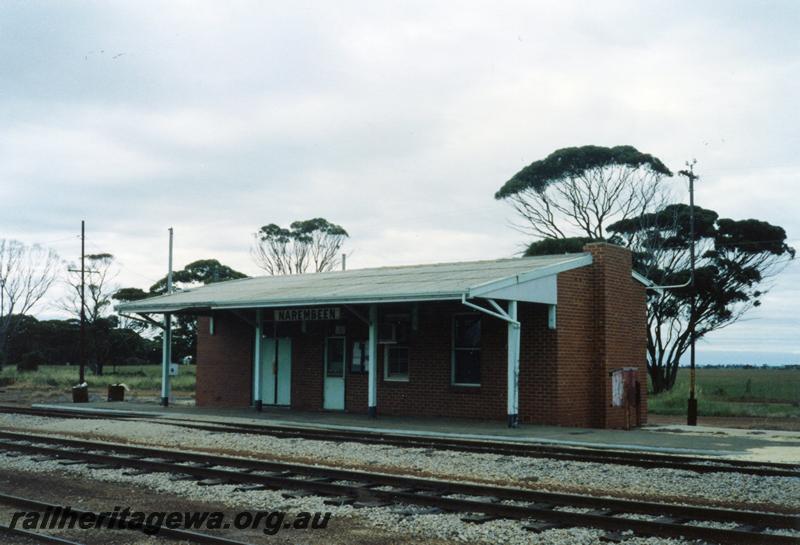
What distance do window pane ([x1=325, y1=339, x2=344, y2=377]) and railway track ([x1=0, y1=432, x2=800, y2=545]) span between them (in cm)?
946

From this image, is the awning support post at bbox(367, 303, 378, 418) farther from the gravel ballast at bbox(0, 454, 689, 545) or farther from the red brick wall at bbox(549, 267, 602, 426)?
the gravel ballast at bbox(0, 454, 689, 545)

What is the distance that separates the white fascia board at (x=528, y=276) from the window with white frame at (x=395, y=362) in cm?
429

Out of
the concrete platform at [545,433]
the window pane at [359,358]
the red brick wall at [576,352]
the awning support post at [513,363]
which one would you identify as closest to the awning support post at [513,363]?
the awning support post at [513,363]

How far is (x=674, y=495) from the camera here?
918 centimetres

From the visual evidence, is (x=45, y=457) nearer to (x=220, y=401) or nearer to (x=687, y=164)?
(x=220, y=401)

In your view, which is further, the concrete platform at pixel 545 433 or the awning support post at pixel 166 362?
the awning support post at pixel 166 362

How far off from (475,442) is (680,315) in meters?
26.9

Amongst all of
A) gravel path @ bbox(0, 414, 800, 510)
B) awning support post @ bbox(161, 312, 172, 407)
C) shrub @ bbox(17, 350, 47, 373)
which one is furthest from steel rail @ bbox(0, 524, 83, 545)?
shrub @ bbox(17, 350, 47, 373)

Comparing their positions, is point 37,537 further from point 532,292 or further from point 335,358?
point 335,358

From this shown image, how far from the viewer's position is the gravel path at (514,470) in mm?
9242

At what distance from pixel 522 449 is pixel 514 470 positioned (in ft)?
7.49

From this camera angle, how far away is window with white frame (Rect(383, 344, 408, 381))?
20.2m

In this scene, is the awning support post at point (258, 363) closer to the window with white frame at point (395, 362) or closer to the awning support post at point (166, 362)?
the window with white frame at point (395, 362)

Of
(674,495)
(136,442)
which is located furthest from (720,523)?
(136,442)
